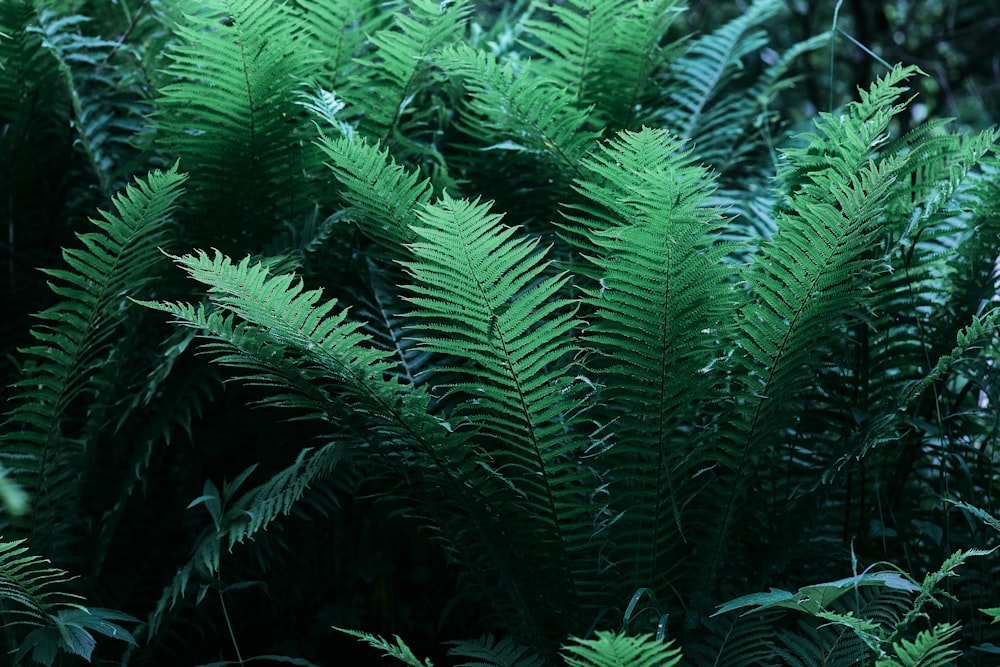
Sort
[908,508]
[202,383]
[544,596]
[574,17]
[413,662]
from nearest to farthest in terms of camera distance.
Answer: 1. [413,662]
2. [544,596]
3. [202,383]
4. [908,508]
5. [574,17]

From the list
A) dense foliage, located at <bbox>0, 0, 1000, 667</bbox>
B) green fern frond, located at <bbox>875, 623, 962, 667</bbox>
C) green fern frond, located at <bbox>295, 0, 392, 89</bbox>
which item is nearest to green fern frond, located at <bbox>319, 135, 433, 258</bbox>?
dense foliage, located at <bbox>0, 0, 1000, 667</bbox>

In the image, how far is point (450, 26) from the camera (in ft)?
5.11

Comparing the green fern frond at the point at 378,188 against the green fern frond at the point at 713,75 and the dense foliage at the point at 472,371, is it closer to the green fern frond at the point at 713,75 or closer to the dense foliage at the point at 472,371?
the dense foliage at the point at 472,371

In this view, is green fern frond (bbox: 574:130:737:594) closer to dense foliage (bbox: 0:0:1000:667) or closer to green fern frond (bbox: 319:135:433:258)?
dense foliage (bbox: 0:0:1000:667)

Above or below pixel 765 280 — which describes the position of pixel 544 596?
below

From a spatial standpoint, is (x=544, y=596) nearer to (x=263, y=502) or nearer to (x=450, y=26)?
(x=263, y=502)

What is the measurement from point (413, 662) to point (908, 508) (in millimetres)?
931

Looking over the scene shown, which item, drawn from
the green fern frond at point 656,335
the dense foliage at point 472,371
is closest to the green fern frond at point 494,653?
the dense foliage at point 472,371

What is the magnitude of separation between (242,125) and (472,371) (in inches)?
24.4

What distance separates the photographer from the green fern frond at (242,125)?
1.44 m

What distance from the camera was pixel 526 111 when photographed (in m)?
1.50

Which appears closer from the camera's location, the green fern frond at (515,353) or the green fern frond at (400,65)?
the green fern frond at (515,353)

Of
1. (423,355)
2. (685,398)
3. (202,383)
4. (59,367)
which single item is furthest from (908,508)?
(59,367)

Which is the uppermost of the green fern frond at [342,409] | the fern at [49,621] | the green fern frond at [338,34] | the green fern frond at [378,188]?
the green fern frond at [338,34]
